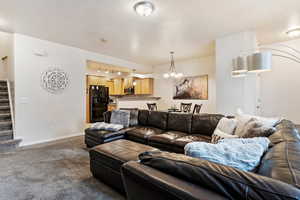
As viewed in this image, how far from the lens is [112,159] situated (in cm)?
186

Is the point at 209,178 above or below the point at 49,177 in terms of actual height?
above

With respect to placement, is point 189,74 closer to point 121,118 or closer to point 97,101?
point 121,118

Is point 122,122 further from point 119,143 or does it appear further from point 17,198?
point 17,198

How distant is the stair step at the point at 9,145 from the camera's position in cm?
331

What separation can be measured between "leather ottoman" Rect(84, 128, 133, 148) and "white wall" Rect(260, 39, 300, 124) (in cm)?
407

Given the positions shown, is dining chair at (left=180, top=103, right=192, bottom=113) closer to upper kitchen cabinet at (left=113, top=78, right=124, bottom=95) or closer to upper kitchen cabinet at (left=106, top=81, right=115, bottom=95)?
upper kitchen cabinet at (left=113, top=78, right=124, bottom=95)

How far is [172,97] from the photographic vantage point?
6664 mm

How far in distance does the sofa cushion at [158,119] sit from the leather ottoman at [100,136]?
71 cm

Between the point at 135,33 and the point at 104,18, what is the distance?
2.85 feet

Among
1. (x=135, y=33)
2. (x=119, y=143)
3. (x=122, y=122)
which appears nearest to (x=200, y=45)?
(x=135, y=33)

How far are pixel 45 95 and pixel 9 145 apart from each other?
1.36 metres

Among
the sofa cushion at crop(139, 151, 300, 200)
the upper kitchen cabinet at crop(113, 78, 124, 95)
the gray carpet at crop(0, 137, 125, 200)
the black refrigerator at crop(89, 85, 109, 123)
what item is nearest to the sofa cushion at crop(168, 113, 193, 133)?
the gray carpet at crop(0, 137, 125, 200)

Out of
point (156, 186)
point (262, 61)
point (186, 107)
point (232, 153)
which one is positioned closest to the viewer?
point (156, 186)

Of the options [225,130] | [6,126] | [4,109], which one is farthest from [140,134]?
[4,109]
